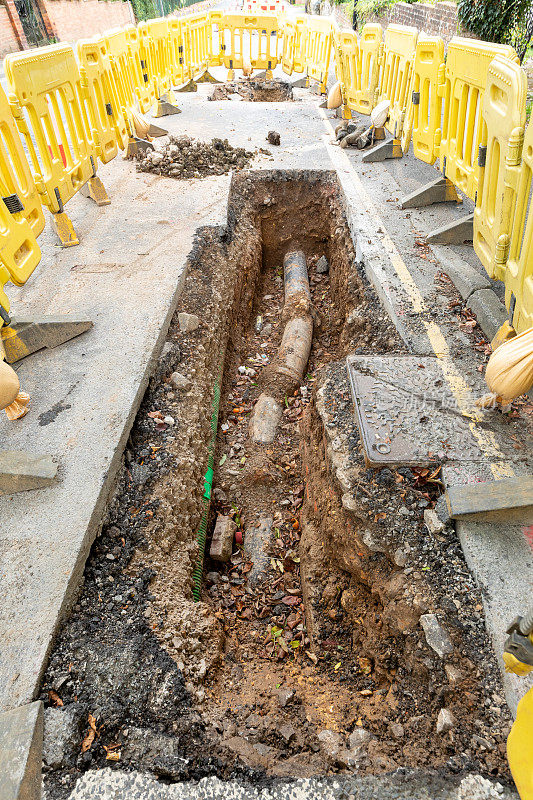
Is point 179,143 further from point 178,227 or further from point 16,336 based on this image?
point 16,336

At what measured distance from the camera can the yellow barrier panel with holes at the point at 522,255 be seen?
2896 millimetres

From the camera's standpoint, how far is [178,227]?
602 centimetres

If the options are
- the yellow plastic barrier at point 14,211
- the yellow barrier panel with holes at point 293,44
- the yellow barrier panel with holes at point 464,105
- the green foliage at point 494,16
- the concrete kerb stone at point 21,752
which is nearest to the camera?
the concrete kerb stone at point 21,752

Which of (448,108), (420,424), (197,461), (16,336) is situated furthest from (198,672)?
(448,108)

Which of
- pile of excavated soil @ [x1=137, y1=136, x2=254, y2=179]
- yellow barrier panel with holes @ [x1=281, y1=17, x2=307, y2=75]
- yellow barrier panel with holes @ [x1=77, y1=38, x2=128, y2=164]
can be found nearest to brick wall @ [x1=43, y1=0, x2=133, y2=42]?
yellow barrier panel with holes @ [x1=281, y1=17, x2=307, y2=75]

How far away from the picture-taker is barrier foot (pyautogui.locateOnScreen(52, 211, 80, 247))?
214 inches

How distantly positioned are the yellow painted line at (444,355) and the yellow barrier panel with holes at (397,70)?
4.63ft

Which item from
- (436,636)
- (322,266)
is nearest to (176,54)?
(322,266)

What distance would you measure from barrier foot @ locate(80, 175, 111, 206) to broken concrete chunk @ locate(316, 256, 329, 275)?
3.13 metres

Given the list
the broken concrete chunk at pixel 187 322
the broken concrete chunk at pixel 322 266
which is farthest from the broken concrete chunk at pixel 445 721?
the broken concrete chunk at pixel 322 266

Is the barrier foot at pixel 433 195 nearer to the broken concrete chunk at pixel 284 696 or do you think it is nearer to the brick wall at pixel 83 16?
the broken concrete chunk at pixel 284 696

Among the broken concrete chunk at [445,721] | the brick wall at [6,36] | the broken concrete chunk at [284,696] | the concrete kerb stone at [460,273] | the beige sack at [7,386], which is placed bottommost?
the broken concrete chunk at [284,696]

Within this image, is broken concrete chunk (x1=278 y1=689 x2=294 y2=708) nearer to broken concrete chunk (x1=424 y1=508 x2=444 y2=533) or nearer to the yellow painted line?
broken concrete chunk (x1=424 y1=508 x2=444 y2=533)

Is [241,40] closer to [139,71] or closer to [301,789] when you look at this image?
[139,71]
